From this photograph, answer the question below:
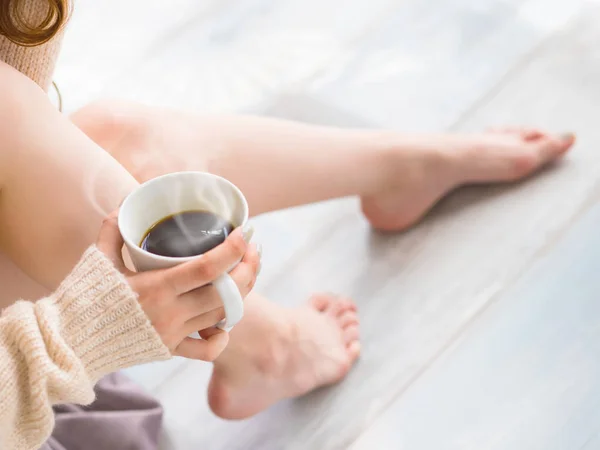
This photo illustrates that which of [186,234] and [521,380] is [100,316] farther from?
[521,380]

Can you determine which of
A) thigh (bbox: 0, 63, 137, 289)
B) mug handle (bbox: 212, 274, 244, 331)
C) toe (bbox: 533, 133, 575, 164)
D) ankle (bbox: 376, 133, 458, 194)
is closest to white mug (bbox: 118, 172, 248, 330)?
mug handle (bbox: 212, 274, 244, 331)

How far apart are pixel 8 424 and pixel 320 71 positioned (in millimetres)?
912

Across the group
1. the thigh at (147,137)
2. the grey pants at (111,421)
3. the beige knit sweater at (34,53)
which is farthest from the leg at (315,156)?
the grey pants at (111,421)

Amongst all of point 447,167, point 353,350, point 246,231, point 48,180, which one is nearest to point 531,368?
point 353,350

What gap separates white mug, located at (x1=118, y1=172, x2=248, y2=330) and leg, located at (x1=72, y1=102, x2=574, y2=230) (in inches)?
10.8

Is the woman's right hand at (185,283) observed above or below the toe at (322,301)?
above

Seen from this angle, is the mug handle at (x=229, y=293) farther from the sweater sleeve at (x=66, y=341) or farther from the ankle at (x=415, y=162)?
the ankle at (x=415, y=162)

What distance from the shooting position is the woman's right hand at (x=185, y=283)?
57cm

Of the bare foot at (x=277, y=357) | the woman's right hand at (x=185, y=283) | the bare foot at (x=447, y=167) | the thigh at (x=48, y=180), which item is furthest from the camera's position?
the bare foot at (x=447, y=167)

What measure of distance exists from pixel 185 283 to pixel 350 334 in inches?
18.0

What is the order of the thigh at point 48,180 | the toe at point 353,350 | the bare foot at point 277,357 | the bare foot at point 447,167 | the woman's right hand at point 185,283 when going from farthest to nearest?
1. the bare foot at point 447,167
2. the toe at point 353,350
3. the bare foot at point 277,357
4. the thigh at point 48,180
5. the woman's right hand at point 185,283

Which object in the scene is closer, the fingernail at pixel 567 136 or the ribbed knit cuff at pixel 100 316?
the ribbed knit cuff at pixel 100 316

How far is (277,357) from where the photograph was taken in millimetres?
918

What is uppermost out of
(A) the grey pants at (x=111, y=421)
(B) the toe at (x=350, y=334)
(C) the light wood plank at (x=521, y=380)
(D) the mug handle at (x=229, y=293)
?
(D) the mug handle at (x=229, y=293)
